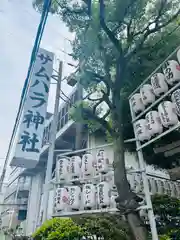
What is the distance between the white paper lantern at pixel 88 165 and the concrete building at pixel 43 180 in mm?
1143

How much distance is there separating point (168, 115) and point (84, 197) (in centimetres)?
287

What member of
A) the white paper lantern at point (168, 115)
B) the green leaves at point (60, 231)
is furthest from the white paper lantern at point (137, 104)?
the green leaves at point (60, 231)

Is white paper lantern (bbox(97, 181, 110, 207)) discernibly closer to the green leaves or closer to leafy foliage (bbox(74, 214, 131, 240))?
leafy foliage (bbox(74, 214, 131, 240))

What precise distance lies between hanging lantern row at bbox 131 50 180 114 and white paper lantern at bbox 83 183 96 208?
2248 mm

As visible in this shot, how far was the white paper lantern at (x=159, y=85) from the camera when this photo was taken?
4525 millimetres

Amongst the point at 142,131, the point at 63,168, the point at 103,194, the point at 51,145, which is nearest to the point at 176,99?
the point at 142,131

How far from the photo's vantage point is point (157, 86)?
4.60 m

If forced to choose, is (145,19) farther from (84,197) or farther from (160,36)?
(84,197)

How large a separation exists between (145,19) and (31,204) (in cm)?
A: 1397

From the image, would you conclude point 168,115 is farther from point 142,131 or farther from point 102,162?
point 102,162

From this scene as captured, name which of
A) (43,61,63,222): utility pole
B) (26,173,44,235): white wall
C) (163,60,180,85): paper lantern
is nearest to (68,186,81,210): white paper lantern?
(43,61,63,222): utility pole

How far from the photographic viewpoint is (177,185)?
6.80 meters

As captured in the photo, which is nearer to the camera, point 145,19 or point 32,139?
point 32,139

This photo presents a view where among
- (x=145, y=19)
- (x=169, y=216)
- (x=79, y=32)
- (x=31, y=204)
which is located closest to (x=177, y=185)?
(x=169, y=216)
